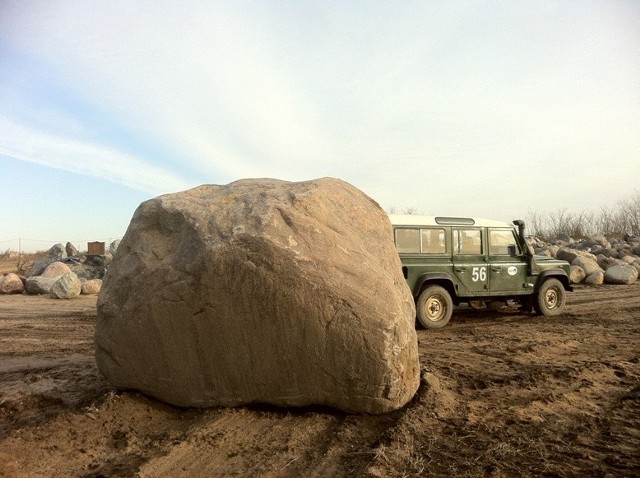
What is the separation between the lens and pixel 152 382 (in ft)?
13.7

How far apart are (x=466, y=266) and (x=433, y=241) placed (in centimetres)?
77

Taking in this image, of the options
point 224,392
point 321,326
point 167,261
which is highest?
point 167,261

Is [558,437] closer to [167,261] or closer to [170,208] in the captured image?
[167,261]

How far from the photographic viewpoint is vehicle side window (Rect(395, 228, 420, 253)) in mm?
8836

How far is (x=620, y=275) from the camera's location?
16.2m

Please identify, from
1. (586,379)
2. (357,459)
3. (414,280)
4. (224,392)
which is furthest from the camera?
(414,280)

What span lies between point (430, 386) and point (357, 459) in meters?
1.39

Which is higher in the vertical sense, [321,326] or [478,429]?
[321,326]

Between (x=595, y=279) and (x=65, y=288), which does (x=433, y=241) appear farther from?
(x=65, y=288)

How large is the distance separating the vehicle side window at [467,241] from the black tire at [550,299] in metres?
1.71

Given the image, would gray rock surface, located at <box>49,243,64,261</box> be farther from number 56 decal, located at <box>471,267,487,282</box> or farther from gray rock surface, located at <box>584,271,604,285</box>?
gray rock surface, located at <box>584,271,604,285</box>

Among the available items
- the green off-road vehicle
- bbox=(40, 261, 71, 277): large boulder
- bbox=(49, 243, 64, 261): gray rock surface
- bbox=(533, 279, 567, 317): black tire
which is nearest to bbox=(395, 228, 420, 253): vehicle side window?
the green off-road vehicle

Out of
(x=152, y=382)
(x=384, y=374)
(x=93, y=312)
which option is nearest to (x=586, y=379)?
(x=384, y=374)

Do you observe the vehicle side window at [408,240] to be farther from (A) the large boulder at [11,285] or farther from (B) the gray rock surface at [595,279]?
(A) the large boulder at [11,285]
